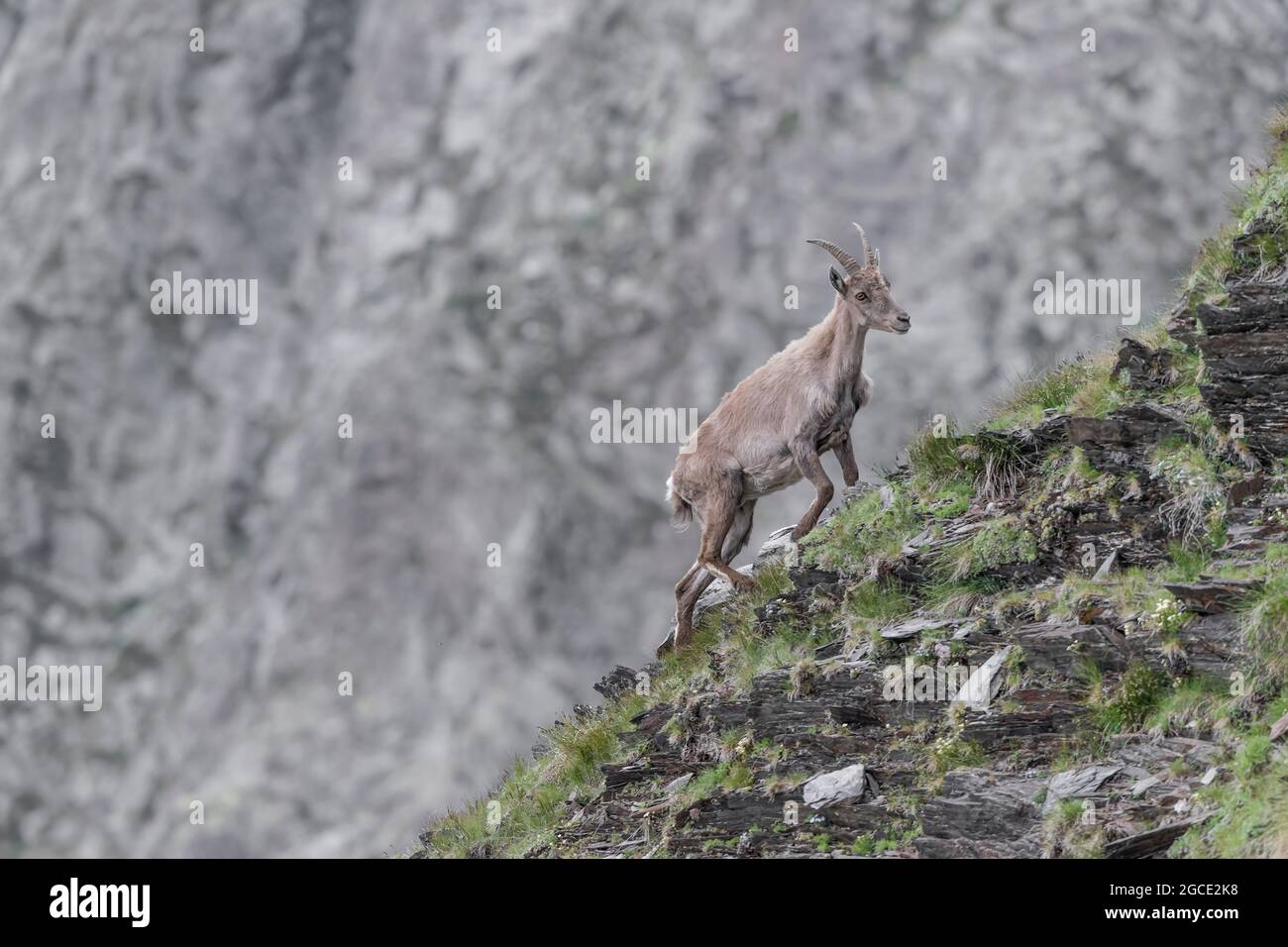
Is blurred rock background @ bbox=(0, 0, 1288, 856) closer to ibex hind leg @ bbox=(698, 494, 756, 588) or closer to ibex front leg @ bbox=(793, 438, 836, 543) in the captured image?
ibex hind leg @ bbox=(698, 494, 756, 588)

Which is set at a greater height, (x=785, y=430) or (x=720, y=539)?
(x=785, y=430)

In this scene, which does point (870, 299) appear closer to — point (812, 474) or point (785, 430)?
point (785, 430)

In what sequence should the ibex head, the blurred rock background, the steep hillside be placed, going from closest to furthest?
the steep hillside, the ibex head, the blurred rock background

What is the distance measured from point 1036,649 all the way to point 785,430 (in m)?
5.07

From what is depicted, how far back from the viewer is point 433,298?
125 metres

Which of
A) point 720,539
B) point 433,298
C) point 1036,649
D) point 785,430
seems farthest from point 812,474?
point 433,298

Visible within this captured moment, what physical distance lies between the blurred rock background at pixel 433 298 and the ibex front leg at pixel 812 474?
259 feet

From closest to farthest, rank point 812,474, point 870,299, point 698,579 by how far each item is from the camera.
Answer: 1. point 812,474
2. point 870,299
3. point 698,579

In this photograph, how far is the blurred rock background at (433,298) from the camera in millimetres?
106562

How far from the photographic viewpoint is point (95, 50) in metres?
132

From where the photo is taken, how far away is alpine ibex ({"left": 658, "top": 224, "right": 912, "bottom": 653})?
17.0 metres

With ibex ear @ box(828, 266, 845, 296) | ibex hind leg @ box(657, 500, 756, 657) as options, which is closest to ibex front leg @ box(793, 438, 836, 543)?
ibex hind leg @ box(657, 500, 756, 657)

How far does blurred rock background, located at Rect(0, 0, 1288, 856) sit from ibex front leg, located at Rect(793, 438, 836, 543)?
7906cm

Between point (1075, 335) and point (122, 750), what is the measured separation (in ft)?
213
